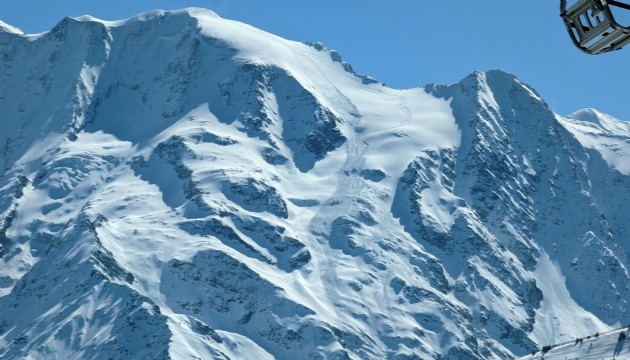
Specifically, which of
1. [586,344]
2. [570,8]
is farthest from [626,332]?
[570,8]

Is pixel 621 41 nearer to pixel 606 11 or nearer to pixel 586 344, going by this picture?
pixel 606 11

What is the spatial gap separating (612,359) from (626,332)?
5.65m

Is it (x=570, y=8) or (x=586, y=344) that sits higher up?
(x=586, y=344)

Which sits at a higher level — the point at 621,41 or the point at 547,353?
the point at 547,353

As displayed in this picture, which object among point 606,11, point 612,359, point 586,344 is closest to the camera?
point 606,11

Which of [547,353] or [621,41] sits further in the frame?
[547,353]

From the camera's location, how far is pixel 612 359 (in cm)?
8975

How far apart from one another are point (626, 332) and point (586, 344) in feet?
12.1

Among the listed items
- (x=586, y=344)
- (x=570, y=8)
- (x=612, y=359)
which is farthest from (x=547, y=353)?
(x=570, y=8)

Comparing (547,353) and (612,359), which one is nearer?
(612,359)

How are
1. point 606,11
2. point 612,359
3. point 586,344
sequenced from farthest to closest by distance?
1. point 586,344
2. point 612,359
3. point 606,11

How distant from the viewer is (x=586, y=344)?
9800 cm

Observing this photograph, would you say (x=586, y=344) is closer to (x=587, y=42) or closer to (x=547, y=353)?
(x=547, y=353)

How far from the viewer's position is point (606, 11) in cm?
1480
